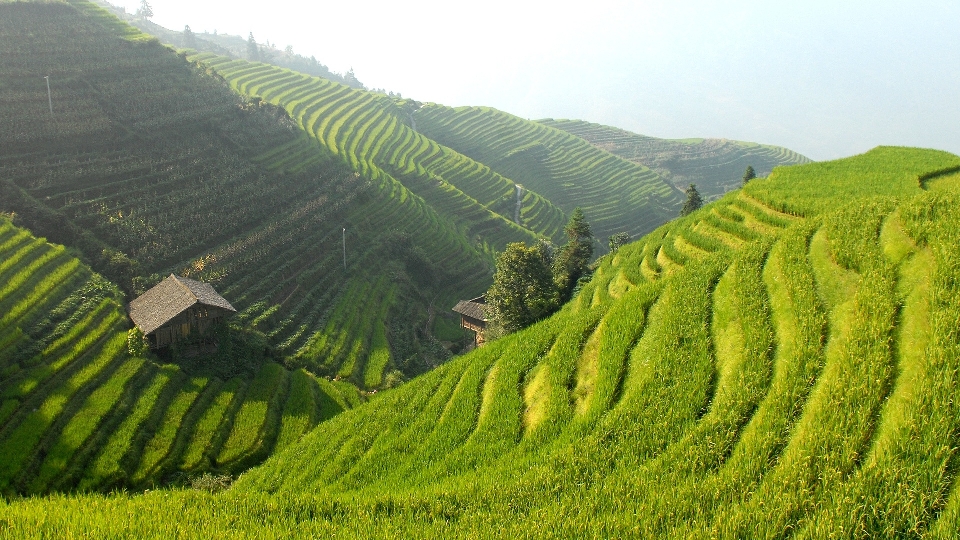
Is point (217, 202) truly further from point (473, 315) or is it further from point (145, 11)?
point (145, 11)

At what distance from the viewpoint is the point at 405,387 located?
16609 millimetres

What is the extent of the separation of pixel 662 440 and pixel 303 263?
3299 cm

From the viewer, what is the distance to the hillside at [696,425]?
22.0 ft

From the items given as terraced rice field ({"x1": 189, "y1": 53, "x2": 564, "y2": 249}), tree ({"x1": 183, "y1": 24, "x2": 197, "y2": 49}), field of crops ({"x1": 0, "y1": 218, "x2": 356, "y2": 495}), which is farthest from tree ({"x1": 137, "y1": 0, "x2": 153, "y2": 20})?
field of crops ({"x1": 0, "y1": 218, "x2": 356, "y2": 495})

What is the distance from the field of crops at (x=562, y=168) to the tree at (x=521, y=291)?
44363 millimetres

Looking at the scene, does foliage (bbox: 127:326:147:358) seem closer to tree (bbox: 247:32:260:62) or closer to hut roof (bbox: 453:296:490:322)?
hut roof (bbox: 453:296:490:322)

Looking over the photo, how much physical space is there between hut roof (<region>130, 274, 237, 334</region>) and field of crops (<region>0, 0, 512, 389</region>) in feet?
9.17

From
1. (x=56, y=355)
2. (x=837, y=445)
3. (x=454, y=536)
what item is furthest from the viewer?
(x=56, y=355)

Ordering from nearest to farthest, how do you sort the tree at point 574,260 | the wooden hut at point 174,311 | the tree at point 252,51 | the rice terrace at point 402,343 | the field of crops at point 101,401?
1. the rice terrace at point 402,343
2. the field of crops at point 101,401
3. the wooden hut at point 174,311
4. the tree at point 574,260
5. the tree at point 252,51

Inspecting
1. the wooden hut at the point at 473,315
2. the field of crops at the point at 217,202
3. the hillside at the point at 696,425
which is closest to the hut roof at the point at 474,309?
the wooden hut at the point at 473,315

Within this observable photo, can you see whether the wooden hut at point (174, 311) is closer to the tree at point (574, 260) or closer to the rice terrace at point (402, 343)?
the rice terrace at point (402, 343)

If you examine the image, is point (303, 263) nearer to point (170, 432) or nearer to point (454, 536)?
point (170, 432)

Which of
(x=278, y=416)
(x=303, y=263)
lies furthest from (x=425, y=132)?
(x=278, y=416)

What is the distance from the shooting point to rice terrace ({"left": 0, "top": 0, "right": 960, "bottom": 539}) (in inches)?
295
